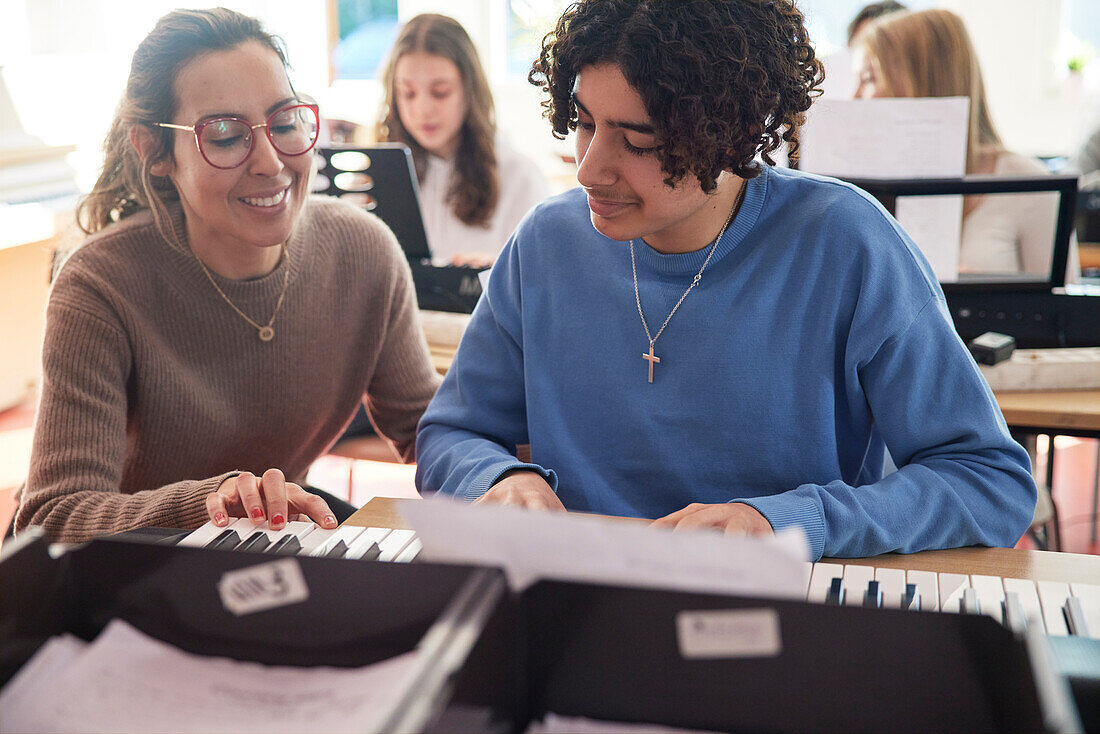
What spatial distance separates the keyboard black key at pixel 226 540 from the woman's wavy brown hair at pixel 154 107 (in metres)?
0.65

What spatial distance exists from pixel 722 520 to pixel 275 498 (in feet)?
1.62

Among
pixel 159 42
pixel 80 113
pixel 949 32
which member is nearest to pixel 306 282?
pixel 159 42

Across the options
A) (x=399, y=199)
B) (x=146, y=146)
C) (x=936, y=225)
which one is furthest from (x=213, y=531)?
(x=936, y=225)

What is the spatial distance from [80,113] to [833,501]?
4.28m

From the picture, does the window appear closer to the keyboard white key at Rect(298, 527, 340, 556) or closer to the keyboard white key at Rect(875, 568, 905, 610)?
the keyboard white key at Rect(298, 527, 340, 556)

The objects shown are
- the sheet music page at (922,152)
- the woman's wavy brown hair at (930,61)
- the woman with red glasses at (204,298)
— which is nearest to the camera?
the woman with red glasses at (204,298)

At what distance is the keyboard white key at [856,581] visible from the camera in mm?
908

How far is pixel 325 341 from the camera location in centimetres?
162

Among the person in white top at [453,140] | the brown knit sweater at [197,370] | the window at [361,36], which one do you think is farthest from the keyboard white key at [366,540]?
the window at [361,36]

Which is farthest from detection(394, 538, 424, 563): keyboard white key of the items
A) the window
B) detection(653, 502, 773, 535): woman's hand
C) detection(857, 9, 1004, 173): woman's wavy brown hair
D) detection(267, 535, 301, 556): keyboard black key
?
the window

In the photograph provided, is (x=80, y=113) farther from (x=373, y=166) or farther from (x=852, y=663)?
(x=852, y=663)

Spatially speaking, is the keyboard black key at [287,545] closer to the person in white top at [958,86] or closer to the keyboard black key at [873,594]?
the keyboard black key at [873,594]

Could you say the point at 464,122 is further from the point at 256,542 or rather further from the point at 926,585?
the point at 926,585

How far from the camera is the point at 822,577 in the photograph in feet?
3.13
